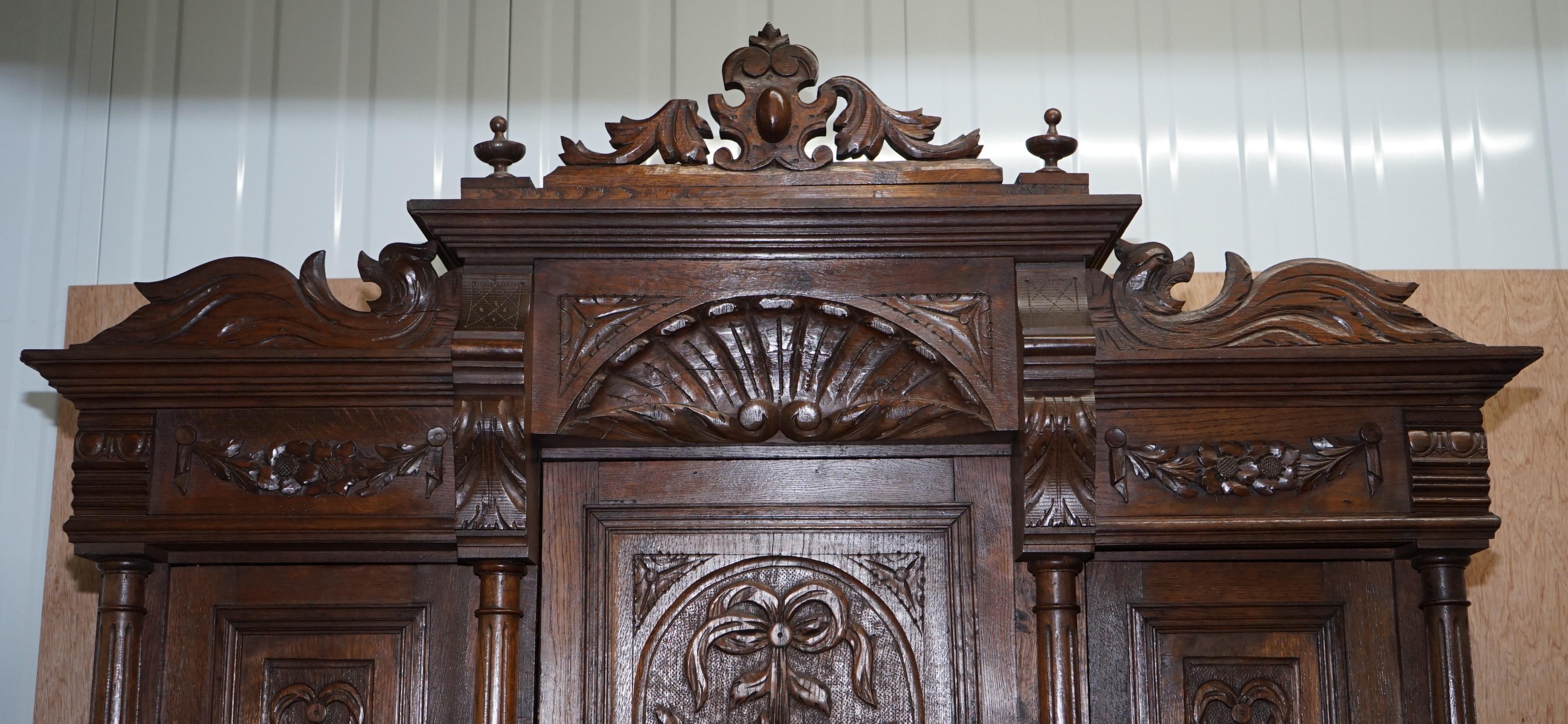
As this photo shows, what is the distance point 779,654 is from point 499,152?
0.98m

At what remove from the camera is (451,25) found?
122 inches

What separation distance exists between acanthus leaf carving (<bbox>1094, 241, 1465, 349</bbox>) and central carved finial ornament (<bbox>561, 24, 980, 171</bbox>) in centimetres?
36

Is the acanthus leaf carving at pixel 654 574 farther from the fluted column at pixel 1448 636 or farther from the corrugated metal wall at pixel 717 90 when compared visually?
the fluted column at pixel 1448 636

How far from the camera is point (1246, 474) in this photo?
225cm

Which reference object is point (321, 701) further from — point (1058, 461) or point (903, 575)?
point (1058, 461)

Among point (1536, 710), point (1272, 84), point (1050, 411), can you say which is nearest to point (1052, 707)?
point (1050, 411)

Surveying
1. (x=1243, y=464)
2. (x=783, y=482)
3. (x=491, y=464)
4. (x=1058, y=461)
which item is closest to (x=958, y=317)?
(x=1058, y=461)

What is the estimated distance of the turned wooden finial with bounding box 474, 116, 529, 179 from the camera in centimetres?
229

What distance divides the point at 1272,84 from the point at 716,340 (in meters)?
1.55

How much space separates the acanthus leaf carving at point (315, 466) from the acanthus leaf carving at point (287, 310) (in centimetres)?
17

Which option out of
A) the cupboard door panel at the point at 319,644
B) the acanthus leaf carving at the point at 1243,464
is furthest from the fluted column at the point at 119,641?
the acanthus leaf carving at the point at 1243,464

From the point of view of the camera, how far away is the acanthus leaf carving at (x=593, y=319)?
88.3 inches

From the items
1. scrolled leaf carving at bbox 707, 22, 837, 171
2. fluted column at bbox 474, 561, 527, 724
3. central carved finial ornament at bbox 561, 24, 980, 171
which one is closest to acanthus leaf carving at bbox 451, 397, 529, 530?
fluted column at bbox 474, 561, 527, 724

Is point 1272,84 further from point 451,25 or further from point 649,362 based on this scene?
point 451,25
